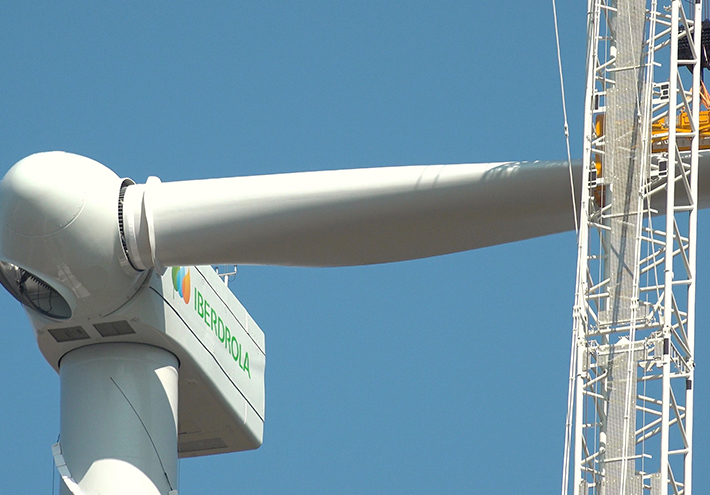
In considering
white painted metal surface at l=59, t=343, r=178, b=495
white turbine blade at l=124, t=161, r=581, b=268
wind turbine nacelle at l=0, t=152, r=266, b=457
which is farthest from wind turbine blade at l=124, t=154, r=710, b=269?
white painted metal surface at l=59, t=343, r=178, b=495

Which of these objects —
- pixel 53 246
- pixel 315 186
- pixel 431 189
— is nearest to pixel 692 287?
pixel 431 189

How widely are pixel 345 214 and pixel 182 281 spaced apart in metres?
3.84

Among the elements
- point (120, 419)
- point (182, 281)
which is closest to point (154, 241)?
point (182, 281)

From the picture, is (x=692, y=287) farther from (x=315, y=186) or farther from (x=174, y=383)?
(x=174, y=383)

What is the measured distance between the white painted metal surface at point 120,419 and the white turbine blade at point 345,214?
1.93 meters

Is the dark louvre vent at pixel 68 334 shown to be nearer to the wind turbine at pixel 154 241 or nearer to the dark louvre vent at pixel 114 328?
the wind turbine at pixel 154 241

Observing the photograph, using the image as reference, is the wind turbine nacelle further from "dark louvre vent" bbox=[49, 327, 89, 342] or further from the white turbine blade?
the white turbine blade

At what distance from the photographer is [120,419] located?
1027 inches

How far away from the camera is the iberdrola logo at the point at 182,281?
90.2 ft

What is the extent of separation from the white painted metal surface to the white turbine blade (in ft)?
6.33

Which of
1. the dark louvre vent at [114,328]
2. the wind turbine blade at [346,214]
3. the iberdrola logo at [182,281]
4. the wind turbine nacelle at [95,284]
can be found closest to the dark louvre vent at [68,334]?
the wind turbine nacelle at [95,284]

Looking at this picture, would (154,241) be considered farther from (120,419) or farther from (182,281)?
(120,419)

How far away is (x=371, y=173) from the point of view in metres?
25.4

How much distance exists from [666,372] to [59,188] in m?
9.64
